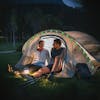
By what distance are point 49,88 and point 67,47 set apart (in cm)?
43

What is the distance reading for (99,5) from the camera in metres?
2.72

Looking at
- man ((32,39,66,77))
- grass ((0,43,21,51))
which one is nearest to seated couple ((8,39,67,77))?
man ((32,39,66,77))

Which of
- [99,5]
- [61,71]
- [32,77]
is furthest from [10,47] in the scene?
[99,5]

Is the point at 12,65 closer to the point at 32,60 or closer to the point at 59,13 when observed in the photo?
the point at 32,60

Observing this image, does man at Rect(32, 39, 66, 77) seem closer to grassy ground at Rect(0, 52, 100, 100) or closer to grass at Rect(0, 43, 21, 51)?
grassy ground at Rect(0, 52, 100, 100)

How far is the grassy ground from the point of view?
265cm

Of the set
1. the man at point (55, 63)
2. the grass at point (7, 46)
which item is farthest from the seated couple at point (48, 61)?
the grass at point (7, 46)

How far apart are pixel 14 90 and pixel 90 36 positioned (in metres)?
0.90

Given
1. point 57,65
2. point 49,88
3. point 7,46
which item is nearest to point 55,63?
point 57,65

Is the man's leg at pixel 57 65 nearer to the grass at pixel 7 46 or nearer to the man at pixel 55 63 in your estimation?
the man at pixel 55 63

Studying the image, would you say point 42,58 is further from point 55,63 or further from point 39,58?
point 55,63

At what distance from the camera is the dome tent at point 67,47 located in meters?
2.66

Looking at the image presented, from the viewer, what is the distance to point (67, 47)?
8.72ft

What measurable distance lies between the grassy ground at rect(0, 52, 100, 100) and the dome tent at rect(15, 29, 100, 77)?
0.07 m
